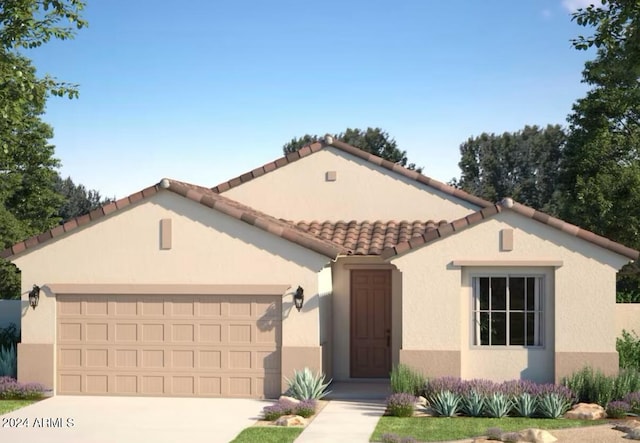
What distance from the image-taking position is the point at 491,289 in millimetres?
17094

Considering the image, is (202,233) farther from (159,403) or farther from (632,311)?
(632,311)

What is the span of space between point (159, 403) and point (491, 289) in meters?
6.85

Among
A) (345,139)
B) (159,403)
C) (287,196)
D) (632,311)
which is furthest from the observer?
(345,139)

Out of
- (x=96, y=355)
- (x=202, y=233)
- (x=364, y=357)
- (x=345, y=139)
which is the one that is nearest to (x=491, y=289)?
(x=364, y=357)

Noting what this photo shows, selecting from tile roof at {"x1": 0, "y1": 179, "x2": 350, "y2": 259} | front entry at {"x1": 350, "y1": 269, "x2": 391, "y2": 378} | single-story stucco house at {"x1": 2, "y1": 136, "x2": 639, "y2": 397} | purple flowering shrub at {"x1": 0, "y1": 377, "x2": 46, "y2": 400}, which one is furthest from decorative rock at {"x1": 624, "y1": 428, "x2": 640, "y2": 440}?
purple flowering shrub at {"x1": 0, "y1": 377, "x2": 46, "y2": 400}

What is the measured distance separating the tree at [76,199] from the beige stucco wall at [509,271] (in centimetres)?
5535

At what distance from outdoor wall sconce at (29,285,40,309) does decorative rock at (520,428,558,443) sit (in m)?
10.2

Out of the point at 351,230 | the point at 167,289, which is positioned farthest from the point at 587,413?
the point at 167,289

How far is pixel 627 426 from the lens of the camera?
45.9ft

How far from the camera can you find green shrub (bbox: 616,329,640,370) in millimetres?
18078

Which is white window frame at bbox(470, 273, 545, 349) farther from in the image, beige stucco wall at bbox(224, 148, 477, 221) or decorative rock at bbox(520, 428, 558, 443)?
beige stucco wall at bbox(224, 148, 477, 221)

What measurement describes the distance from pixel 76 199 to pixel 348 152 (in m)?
51.6

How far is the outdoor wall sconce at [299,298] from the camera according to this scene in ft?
56.1

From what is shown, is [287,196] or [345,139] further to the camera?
[345,139]
